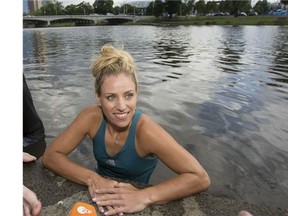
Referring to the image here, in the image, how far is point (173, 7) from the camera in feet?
373

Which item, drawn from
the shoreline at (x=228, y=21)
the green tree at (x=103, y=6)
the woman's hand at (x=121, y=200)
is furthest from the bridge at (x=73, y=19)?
the woman's hand at (x=121, y=200)

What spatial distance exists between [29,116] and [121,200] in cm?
320

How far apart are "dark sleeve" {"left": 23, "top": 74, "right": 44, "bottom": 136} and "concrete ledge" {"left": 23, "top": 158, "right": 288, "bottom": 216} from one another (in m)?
1.99

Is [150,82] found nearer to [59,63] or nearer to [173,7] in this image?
[59,63]

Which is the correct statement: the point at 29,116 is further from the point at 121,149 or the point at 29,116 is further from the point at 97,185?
the point at 97,185

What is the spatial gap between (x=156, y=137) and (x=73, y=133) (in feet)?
2.86

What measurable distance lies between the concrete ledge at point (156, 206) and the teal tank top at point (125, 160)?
21cm

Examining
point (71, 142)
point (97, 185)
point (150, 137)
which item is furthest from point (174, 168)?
point (71, 142)

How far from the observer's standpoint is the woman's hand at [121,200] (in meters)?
2.62

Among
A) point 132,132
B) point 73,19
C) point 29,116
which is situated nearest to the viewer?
point 132,132

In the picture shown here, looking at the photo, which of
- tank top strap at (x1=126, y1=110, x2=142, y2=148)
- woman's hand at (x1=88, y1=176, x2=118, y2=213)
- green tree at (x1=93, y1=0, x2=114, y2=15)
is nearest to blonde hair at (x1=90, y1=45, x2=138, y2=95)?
tank top strap at (x1=126, y1=110, x2=142, y2=148)

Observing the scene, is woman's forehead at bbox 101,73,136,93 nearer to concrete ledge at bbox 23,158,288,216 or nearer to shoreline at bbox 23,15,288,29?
concrete ledge at bbox 23,158,288,216

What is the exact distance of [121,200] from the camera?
8.73ft

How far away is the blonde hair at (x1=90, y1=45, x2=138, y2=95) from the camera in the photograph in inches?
116
